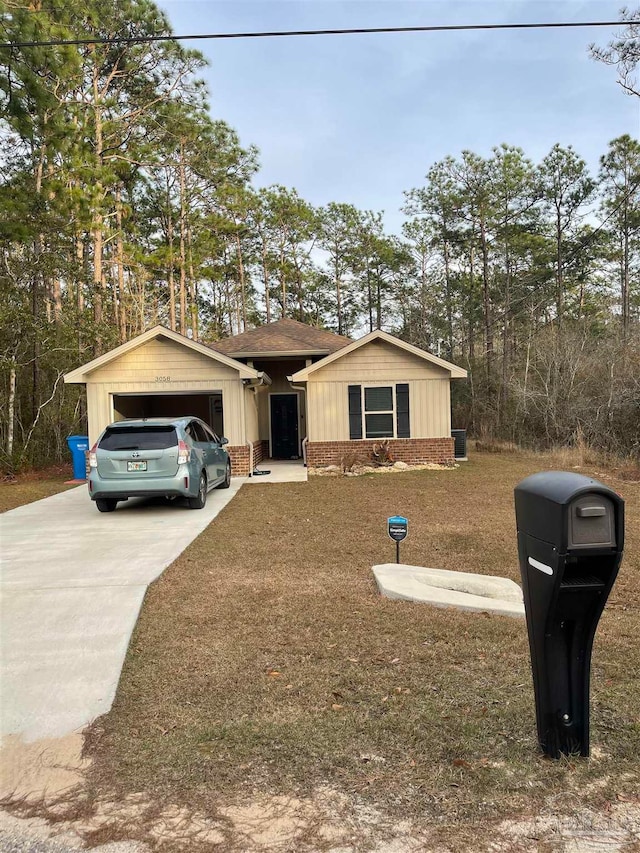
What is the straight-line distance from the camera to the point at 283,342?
1755 cm

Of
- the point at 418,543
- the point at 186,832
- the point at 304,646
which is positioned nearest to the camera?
the point at 186,832

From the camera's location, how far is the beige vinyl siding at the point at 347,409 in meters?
15.0

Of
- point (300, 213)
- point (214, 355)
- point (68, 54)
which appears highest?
point (300, 213)

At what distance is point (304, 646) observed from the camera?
3.87 meters

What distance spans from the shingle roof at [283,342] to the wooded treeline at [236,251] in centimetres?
465

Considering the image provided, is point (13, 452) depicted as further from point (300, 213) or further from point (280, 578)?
point (300, 213)

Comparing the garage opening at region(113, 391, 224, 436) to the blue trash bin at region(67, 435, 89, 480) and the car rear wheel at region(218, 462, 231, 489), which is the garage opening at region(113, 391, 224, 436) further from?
the car rear wheel at region(218, 462, 231, 489)

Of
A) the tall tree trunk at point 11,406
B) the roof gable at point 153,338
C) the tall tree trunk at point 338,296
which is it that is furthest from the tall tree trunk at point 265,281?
the roof gable at point 153,338

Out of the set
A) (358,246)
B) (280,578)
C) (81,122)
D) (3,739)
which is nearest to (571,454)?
(280,578)

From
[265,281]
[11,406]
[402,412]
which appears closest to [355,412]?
[402,412]

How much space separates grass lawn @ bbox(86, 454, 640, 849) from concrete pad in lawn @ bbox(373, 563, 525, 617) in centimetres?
17

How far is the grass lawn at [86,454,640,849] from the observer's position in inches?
94.0

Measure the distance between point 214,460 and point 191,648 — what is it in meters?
7.19

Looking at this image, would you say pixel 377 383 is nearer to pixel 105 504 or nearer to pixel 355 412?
pixel 355 412
